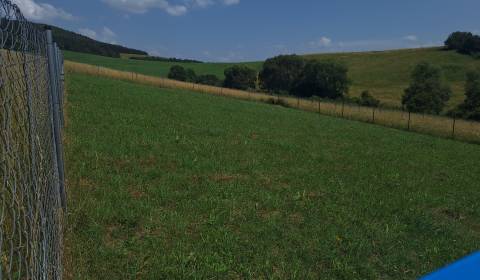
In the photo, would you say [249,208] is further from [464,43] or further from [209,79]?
[464,43]

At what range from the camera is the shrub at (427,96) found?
58.3 meters

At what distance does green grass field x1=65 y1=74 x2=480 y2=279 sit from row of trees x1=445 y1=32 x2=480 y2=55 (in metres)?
90.4

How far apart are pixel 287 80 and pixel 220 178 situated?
75.4m

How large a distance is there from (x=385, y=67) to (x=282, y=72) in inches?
934

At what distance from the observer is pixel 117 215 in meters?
5.34

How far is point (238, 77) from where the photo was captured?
265 ft

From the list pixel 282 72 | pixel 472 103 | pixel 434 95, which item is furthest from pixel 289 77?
pixel 472 103

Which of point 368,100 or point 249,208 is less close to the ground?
point 249,208

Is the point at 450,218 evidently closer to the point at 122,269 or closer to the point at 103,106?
the point at 122,269

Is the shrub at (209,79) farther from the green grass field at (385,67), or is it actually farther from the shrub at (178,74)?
the green grass field at (385,67)

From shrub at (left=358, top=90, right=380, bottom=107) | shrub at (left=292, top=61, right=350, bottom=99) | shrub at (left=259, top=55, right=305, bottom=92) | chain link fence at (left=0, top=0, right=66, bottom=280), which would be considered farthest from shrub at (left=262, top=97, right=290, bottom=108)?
shrub at (left=259, top=55, right=305, bottom=92)

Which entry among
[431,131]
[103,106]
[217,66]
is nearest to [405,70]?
[217,66]

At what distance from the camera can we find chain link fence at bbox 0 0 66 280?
1776 mm

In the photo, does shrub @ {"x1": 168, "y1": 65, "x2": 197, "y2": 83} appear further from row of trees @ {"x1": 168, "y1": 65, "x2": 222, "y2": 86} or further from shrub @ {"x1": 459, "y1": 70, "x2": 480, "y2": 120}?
shrub @ {"x1": 459, "y1": 70, "x2": 480, "y2": 120}
